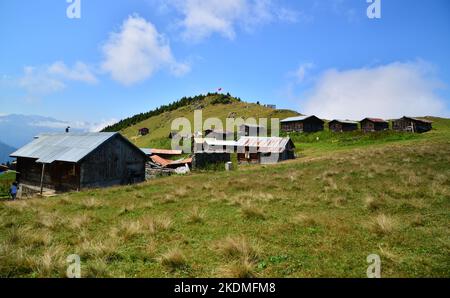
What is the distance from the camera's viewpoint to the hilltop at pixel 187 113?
10638cm

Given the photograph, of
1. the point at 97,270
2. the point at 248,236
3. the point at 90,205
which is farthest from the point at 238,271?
the point at 90,205

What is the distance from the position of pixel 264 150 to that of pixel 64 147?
1219 inches

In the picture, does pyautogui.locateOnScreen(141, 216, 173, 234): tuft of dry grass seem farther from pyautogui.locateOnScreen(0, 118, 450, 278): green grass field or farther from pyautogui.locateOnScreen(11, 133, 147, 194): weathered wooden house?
pyautogui.locateOnScreen(11, 133, 147, 194): weathered wooden house

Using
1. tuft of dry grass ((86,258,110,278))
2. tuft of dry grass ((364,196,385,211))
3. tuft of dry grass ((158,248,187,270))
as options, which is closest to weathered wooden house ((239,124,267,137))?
tuft of dry grass ((364,196,385,211))

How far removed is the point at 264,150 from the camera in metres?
49.4

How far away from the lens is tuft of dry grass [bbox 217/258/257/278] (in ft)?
18.6

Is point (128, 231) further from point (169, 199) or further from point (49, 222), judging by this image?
point (169, 199)

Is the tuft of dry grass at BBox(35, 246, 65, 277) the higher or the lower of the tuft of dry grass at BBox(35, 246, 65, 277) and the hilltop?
the lower

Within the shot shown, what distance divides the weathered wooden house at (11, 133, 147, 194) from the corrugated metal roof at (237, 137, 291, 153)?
23267 millimetres

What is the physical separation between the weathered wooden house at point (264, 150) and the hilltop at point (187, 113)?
42.6m

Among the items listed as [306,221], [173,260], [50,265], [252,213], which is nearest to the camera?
[50,265]

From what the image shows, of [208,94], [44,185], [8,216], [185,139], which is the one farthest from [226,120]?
[8,216]

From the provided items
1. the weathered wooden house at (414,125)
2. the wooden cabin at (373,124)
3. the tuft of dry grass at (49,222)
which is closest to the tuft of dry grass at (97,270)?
the tuft of dry grass at (49,222)

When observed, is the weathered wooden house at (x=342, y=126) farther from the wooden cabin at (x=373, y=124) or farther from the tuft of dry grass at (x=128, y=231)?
the tuft of dry grass at (x=128, y=231)
